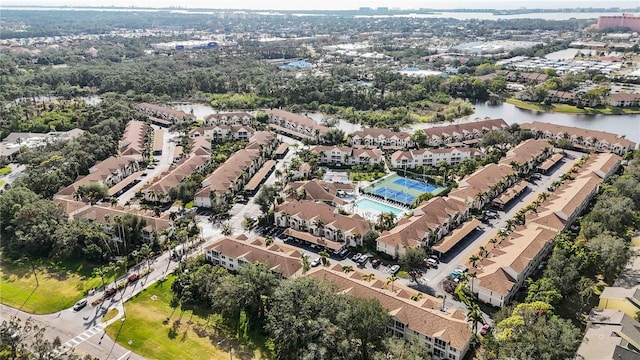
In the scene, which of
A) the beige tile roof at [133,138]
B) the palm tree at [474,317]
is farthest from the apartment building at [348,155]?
the palm tree at [474,317]

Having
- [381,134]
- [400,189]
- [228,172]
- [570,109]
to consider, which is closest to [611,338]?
[400,189]

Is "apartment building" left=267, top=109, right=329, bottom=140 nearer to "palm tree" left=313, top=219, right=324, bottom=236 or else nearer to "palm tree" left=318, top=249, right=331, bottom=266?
"palm tree" left=313, top=219, right=324, bottom=236

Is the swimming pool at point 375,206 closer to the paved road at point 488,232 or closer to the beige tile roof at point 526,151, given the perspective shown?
the paved road at point 488,232

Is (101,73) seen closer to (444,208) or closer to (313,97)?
(313,97)

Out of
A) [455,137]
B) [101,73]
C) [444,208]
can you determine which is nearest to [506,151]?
[455,137]

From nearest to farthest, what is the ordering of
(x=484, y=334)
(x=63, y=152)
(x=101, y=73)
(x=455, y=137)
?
1. (x=484, y=334)
2. (x=63, y=152)
3. (x=455, y=137)
4. (x=101, y=73)
